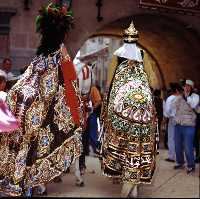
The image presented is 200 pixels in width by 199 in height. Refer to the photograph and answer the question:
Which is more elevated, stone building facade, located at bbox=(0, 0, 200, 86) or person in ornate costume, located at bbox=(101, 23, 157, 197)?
stone building facade, located at bbox=(0, 0, 200, 86)

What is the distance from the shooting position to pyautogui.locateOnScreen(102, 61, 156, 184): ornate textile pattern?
649 centimetres

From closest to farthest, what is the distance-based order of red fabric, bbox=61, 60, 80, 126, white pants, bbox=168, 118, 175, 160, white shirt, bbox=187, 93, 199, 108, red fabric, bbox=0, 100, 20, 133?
red fabric, bbox=0, 100, 20, 133 → red fabric, bbox=61, 60, 80, 126 → white shirt, bbox=187, 93, 199, 108 → white pants, bbox=168, 118, 175, 160

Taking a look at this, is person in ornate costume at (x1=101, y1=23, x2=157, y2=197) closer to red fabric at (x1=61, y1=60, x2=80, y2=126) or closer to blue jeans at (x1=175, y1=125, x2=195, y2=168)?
red fabric at (x1=61, y1=60, x2=80, y2=126)

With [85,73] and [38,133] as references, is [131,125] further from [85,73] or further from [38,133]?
[85,73]

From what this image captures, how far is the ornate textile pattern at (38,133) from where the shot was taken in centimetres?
614

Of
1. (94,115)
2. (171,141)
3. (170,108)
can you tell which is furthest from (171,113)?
(94,115)

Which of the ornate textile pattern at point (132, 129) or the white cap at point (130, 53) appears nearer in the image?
the ornate textile pattern at point (132, 129)

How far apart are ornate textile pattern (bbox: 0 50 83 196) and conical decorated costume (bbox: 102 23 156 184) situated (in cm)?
47

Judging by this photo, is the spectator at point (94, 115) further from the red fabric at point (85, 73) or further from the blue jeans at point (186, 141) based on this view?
the blue jeans at point (186, 141)

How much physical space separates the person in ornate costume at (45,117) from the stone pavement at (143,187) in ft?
2.49

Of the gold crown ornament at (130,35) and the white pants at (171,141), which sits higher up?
the gold crown ornament at (130,35)

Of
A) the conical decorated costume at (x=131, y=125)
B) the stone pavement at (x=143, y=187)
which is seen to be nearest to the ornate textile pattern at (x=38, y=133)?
the conical decorated costume at (x=131, y=125)

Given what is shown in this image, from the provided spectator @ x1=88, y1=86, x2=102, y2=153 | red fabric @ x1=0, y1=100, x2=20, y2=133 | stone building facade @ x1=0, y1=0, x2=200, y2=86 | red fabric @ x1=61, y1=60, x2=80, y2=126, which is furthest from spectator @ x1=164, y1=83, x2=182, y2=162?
red fabric @ x1=0, y1=100, x2=20, y2=133

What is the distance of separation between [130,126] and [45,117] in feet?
3.32
